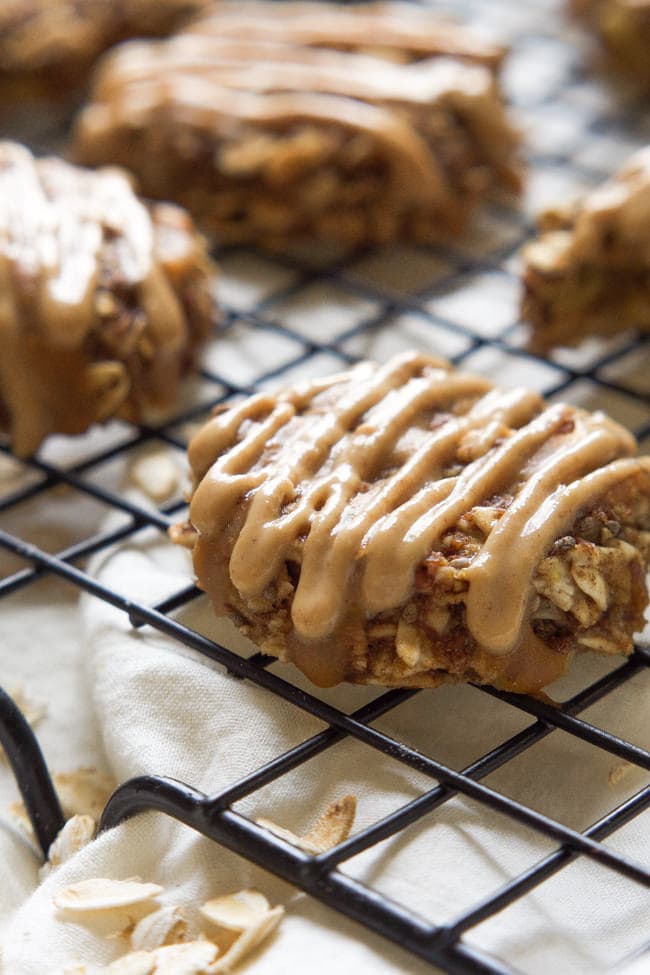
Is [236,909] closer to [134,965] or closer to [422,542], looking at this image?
[134,965]

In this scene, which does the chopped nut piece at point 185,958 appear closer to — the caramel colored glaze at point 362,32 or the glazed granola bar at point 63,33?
the caramel colored glaze at point 362,32

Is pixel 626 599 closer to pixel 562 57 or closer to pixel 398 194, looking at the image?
pixel 398 194

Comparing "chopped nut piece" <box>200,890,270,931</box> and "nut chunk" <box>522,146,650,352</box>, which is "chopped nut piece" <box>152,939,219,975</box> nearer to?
"chopped nut piece" <box>200,890,270,931</box>

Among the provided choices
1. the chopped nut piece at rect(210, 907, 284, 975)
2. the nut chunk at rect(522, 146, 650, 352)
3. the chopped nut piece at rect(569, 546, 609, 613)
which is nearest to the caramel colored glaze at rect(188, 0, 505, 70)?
the nut chunk at rect(522, 146, 650, 352)

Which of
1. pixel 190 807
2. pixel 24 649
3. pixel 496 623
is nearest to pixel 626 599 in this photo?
pixel 496 623

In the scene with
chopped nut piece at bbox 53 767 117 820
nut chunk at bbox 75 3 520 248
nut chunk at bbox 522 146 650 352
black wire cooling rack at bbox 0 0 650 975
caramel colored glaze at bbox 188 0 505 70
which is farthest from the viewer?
caramel colored glaze at bbox 188 0 505 70

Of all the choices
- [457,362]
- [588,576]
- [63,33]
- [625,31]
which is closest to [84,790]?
[588,576]
